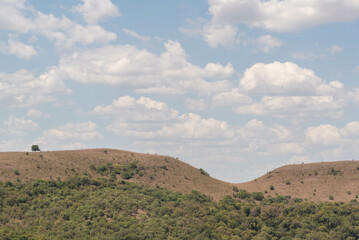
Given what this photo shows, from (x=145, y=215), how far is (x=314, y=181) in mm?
61778

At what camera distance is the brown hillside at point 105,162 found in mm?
111500

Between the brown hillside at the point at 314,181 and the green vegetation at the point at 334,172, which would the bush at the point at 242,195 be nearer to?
the brown hillside at the point at 314,181

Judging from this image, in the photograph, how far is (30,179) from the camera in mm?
106000

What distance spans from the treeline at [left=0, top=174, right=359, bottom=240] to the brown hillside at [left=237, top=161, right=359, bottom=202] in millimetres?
13308

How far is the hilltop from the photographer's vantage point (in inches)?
4498

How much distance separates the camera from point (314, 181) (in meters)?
131

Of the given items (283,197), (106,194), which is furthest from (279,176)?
(106,194)

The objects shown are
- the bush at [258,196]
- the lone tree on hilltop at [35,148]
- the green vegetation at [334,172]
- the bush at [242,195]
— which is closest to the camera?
the bush at [258,196]

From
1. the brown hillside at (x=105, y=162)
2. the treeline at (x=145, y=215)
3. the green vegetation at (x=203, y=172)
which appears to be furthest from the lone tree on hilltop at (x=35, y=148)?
the green vegetation at (x=203, y=172)

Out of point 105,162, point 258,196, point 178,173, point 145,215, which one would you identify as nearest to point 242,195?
point 258,196

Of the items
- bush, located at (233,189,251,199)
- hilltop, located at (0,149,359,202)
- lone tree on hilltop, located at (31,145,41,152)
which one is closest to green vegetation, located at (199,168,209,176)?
hilltop, located at (0,149,359,202)

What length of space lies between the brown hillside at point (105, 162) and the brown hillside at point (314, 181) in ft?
45.4

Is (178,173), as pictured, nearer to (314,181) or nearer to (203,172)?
(203,172)

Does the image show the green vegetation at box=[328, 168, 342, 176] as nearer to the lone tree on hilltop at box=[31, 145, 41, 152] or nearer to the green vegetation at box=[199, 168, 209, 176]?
the green vegetation at box=[199, 168, 209, 176]
